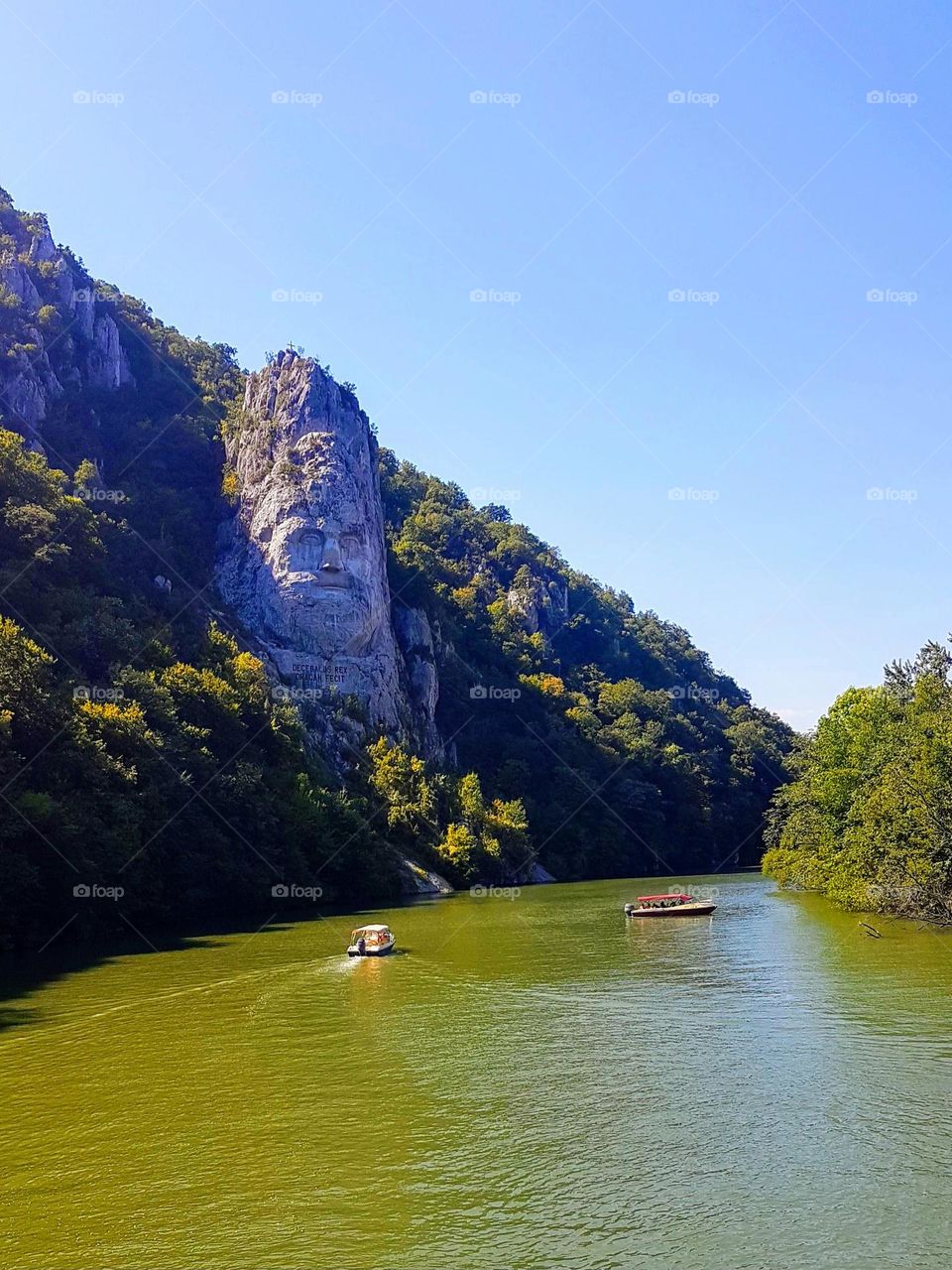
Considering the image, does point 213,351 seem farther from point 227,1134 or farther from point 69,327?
point 227,1134

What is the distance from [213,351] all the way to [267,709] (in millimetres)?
83162

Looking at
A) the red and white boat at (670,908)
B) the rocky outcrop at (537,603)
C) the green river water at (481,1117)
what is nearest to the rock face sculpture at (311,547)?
the red and white boat at (670,908)

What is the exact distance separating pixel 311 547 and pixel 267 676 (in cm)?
1532

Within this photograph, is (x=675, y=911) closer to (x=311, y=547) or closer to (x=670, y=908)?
(x=670, y=908)

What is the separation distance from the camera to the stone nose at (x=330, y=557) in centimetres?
8988

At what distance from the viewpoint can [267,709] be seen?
70.4 meters

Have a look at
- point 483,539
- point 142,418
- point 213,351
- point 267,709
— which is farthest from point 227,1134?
point 483,539

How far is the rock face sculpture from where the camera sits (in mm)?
88188

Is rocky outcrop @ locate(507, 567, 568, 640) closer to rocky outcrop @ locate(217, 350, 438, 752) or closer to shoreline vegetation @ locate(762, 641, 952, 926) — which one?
rocky outcrop @ locate(217, 350, 438, 752)

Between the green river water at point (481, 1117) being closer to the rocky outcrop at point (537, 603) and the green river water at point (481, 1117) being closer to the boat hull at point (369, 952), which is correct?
the boat hull at point (369, 952)

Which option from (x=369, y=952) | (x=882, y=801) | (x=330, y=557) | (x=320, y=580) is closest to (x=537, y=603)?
(x=330, y=557)

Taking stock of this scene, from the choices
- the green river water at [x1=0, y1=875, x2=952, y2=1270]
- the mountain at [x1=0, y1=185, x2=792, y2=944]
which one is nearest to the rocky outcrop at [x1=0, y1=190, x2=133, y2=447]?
the mountain at [x1=0, y1=185, x2=792, y2=944]

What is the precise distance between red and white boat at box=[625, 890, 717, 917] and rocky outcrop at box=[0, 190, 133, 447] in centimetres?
6286

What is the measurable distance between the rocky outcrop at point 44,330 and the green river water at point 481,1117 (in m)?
66.7
